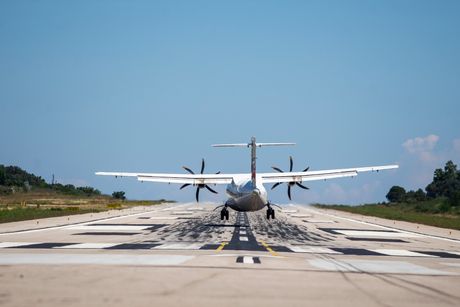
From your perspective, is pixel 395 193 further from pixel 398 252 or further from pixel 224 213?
pixel 398 252

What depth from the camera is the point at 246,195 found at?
1710 inches

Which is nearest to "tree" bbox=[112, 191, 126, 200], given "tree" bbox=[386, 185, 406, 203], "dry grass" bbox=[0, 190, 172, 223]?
"dry grass" bbox=[0, 190, 172, 223]

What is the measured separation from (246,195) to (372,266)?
2618 cm

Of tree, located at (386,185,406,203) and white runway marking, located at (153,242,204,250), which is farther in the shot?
tree, located at (386,185,406,203)

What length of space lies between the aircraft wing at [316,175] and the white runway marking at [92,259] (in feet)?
121

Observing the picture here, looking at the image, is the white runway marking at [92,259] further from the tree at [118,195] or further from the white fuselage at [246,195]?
the tree at [118,195]

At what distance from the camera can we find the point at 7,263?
15688 mm

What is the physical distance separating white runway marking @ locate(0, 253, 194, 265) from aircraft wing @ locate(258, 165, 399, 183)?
3699 centimetres

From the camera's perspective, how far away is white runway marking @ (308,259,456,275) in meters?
16.2

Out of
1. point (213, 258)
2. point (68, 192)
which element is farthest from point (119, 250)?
point (68, 192)

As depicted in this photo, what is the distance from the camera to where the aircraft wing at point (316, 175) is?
5372 centimetres

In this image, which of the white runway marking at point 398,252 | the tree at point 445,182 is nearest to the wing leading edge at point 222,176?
the white runway marking at point 398,252

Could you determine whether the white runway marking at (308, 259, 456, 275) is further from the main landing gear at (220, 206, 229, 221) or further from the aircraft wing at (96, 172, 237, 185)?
the aircraft wing at (96, 172, 237, 185)

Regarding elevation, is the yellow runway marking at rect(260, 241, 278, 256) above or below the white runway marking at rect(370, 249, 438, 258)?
above
